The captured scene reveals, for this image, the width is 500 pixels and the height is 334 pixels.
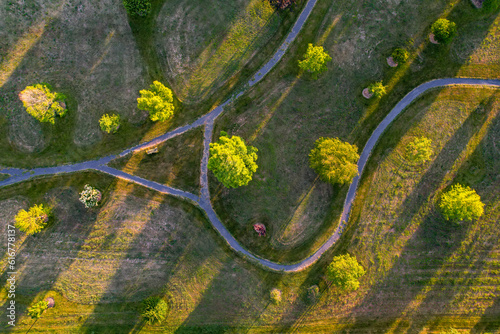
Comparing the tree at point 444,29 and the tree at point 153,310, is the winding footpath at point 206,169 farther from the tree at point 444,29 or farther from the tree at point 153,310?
the tree at point 153,310

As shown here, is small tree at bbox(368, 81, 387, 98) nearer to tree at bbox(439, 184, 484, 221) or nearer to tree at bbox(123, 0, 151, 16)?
tree at bbox(439, 184, 484, 221)

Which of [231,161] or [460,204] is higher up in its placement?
[460,204]

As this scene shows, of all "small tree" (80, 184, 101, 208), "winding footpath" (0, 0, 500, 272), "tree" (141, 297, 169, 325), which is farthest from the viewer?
"winding footpath" (0, 0, 500, 272)

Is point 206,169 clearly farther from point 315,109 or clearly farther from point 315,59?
point 315,59

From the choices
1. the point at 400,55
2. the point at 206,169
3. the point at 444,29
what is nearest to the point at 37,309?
the point at 206,169

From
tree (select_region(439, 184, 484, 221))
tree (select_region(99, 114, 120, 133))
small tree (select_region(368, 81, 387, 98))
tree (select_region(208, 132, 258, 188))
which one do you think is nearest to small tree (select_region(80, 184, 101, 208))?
tree (select_region(99, 114, 120, 133))

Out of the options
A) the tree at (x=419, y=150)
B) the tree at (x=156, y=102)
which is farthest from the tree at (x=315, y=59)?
the tree at (x=156, y=102)
